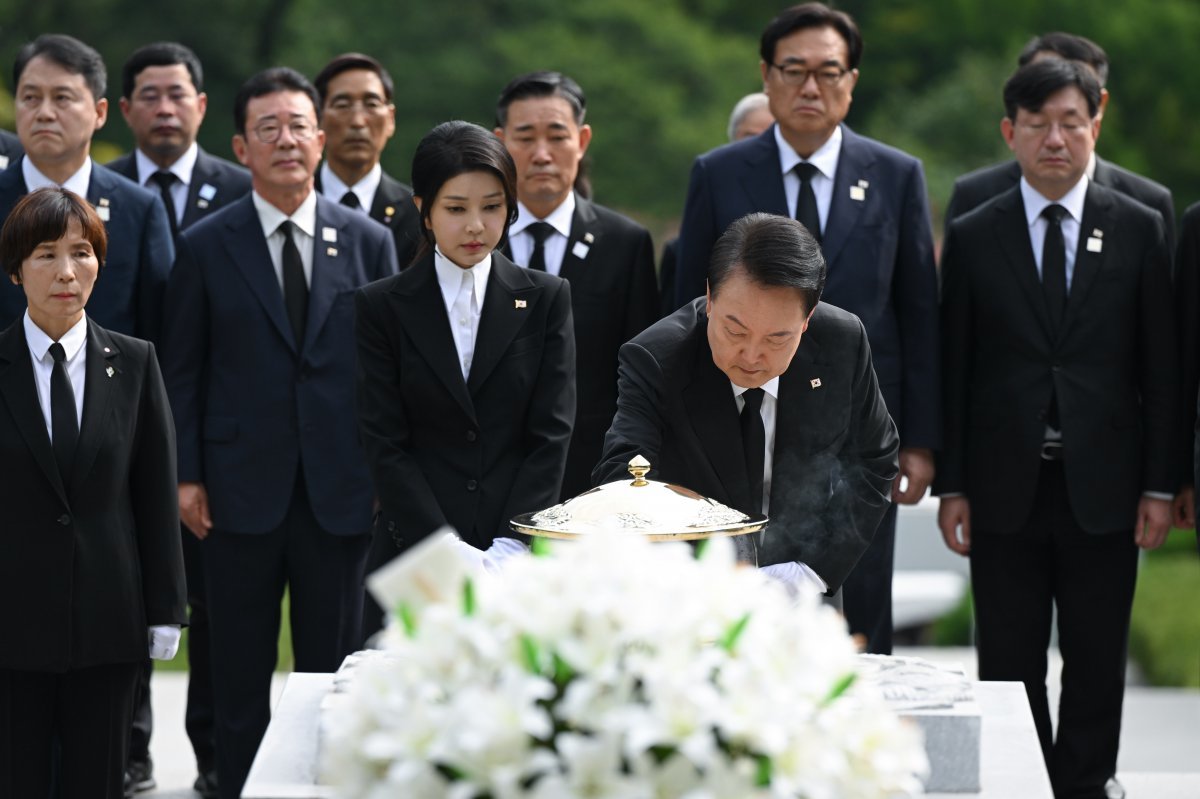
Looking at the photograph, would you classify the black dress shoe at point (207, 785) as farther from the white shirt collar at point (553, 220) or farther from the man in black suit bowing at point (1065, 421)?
the man in black suit bowing at point (1065, 421)

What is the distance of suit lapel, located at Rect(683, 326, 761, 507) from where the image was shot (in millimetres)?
3789

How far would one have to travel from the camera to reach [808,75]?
546cm

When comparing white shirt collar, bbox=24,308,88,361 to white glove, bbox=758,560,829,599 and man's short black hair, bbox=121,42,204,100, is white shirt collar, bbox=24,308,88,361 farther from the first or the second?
man's short black hair, bbox=121,42,204,100

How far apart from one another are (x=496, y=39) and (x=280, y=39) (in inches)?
102

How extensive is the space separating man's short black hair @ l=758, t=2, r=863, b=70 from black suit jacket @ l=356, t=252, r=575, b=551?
4.79ft

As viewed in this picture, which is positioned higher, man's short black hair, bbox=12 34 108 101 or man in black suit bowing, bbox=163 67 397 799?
man's short black hair, bbox=12 34 108 101

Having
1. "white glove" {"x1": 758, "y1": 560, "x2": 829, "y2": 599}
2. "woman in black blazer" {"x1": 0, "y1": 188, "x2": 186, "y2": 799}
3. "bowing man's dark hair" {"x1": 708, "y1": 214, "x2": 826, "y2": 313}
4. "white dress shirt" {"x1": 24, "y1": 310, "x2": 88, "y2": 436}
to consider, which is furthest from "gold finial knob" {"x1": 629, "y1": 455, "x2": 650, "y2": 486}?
"white dress shirt" {"x1": 24, "y1": 310, "x2": 88, "y2": 436}

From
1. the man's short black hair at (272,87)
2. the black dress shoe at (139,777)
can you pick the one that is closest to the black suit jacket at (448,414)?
the man's short black hair at (272,87)

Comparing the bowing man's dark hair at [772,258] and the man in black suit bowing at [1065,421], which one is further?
the man in black suit bowing at [1065,421]

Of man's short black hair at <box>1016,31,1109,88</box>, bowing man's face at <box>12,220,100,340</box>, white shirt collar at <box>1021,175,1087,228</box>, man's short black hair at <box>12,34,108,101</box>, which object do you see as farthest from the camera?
man's short black hair at <box>1016,31,1109,88</box>

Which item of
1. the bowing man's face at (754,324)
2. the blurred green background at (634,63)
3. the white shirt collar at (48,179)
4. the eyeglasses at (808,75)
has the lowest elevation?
the bowing man's face at (754,324)

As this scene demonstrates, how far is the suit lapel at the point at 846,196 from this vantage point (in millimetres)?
5320

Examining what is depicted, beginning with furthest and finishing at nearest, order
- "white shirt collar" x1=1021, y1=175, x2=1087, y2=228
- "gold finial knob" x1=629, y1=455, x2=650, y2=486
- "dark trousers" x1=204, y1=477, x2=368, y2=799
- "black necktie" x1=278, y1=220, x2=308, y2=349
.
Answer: "white shirt collar" x1=1021, y1=175, x2=1087, y2=228, "black necktie" x1=278, y1=220, x2=308, y2=349, "dark trousers" x1=204, y1=477, x2=368, y2=799, "gold finial knob" x1=629, y1=455, x2=650, y2=486

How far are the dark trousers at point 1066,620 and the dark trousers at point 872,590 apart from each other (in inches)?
12.9
